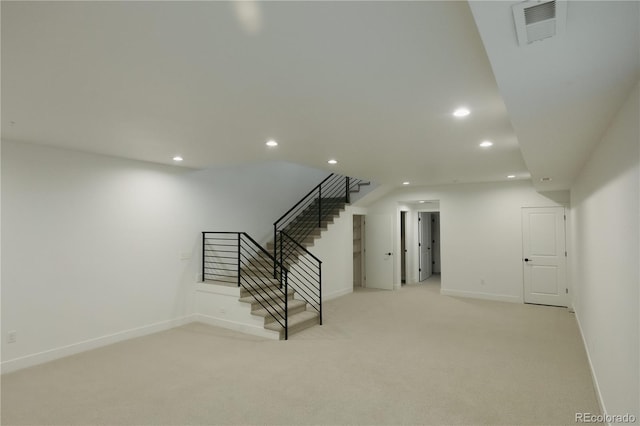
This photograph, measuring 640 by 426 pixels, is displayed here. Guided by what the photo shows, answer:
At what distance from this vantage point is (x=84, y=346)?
4.36 m

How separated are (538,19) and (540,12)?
0.04 meters

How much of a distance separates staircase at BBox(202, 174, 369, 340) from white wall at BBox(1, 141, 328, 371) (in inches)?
15.3

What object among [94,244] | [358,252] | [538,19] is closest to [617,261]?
[538,19]

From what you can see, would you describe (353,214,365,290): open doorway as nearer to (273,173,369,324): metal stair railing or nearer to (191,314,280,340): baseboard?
(273,173,369,324): metal stair railing

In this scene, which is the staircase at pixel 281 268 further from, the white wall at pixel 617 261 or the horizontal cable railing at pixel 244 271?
the white wall at pixel 617 261

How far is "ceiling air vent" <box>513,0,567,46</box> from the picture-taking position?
1104mm

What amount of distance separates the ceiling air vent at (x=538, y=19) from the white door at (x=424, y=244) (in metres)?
8.91

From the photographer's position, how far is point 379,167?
5578mm

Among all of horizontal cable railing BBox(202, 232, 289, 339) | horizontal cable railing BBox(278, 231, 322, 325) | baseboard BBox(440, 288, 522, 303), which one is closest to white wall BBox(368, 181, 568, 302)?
baseboard BBox(440, 288, 522, 303)

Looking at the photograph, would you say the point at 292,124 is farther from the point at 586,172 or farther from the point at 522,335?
the point at 522,335

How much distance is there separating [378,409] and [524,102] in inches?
105

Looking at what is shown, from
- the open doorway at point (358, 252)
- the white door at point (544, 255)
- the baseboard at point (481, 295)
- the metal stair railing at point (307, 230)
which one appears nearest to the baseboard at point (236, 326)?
the metal stair railing at point (307, 230)

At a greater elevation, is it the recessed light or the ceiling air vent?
the recessed light

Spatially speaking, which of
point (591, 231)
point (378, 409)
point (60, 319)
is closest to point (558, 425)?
point (378, 409)
